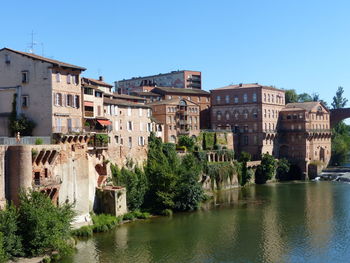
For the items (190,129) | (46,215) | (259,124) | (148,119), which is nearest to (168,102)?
(190,129)

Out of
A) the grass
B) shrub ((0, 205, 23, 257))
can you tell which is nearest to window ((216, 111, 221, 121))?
the grass

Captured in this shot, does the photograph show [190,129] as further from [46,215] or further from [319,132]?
[46,215]

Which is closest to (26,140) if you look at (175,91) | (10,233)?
(10,233)

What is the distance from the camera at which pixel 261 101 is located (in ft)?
301

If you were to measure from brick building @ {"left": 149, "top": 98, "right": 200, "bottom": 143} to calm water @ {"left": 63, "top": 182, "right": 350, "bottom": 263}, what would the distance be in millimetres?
19293

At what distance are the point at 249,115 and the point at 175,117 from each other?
60.3 ft

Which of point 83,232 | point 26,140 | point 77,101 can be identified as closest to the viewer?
point 26,140

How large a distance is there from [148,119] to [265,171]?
27.1 metres

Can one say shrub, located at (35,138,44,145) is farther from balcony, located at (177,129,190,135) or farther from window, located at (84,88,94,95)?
balcony, located at (177,129,190,135)

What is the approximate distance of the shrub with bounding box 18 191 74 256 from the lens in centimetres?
3616

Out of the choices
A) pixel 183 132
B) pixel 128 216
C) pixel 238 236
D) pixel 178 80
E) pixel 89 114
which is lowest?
pixel 238 236

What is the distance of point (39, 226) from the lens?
36.1 m

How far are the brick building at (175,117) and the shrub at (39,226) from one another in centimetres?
4063

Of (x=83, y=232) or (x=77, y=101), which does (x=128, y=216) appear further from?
(x=77, y=101)
